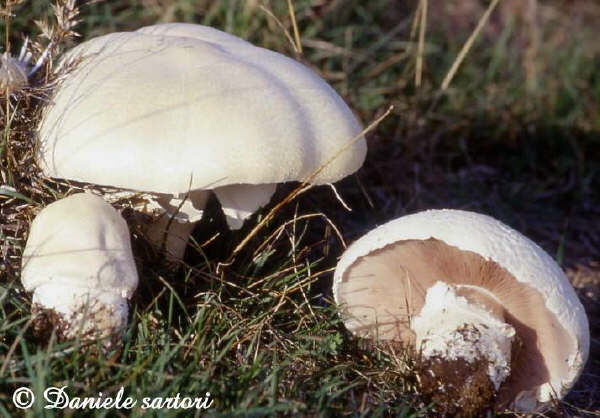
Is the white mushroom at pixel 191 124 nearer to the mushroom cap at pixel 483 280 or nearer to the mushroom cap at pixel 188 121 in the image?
the mushroom cap at pixel 188 121

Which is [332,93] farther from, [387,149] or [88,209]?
[387,149]

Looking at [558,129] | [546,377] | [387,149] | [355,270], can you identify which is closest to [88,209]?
[355,270]

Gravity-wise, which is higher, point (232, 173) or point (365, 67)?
point (232, 173)

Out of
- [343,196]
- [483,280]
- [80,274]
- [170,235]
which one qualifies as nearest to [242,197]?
[170,235]

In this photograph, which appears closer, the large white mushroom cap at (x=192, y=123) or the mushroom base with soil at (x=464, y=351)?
the large white mushroom cap at (x=192, y=123)

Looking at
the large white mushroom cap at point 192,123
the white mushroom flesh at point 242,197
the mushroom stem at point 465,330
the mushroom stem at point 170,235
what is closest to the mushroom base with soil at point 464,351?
the mushroom stem at point 465,330
